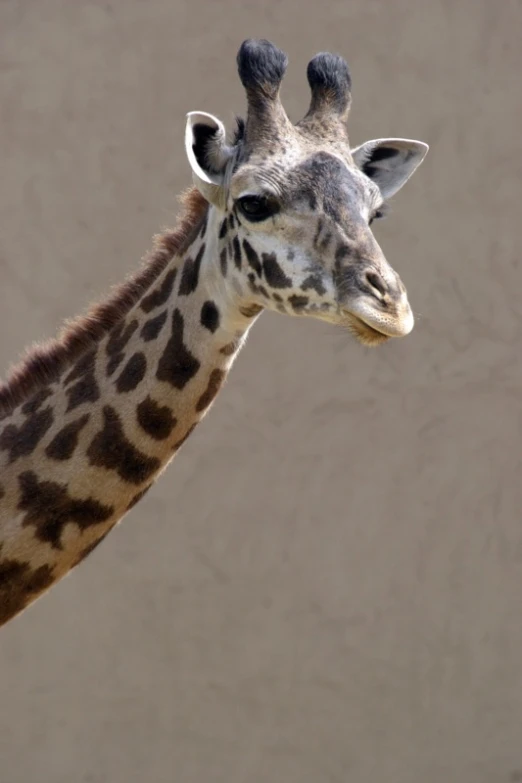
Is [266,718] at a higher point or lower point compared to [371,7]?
lower

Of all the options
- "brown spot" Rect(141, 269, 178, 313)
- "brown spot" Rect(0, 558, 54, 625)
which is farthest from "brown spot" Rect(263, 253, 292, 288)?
"brown spot" Rect(0, 558, 54, 625)

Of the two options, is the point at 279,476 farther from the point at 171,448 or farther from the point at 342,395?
the point at 171,448

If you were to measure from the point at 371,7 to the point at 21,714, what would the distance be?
378cm

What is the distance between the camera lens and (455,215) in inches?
307

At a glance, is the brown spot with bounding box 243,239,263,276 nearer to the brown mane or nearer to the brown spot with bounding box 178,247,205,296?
the brown spot with bounding box 178,247,205,296

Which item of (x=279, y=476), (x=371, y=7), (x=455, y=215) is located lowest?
(x=279, y=476)

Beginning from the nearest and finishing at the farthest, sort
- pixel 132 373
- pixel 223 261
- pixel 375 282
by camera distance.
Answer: pixel 375 282, pixel 223 261, pixel 132 373

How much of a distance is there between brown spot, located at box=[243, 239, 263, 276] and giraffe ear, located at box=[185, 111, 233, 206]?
7.4 inches

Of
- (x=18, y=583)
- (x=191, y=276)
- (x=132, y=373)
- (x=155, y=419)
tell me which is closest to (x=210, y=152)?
(x=191, y=276)

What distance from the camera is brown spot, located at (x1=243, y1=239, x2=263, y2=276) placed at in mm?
4289

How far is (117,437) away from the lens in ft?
14.7

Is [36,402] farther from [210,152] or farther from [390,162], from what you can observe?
[390,162]

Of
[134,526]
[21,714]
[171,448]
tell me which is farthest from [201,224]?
[21,714]

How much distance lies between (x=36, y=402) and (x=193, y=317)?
23.3 inches
